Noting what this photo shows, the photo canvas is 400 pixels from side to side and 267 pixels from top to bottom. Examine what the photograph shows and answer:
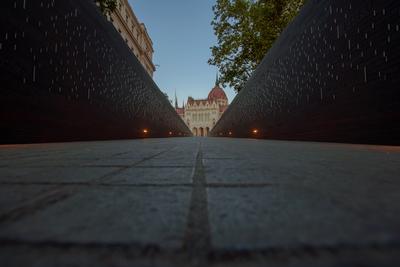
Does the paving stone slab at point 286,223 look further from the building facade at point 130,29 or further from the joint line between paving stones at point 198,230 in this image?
the building facade at point 130,29

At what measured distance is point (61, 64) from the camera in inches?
162

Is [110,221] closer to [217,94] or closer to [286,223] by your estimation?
[286,223]

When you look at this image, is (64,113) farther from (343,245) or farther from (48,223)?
(343,245)

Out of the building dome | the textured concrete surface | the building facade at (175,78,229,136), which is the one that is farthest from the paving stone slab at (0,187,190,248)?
the building dome

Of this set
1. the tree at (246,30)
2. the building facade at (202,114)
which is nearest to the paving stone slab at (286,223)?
the tree at (246,30)

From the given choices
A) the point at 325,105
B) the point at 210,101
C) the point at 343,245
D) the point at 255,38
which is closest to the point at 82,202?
the point at 343,245

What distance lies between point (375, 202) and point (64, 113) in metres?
4.83

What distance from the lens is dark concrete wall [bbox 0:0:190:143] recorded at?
3.09m

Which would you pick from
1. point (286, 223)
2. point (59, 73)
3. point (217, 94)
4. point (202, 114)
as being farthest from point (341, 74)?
point (217, 94)

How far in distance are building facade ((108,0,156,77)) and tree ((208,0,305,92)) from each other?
910 centimetres

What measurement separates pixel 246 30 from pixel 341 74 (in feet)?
42.7

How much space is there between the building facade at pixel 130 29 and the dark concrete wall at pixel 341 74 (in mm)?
17955

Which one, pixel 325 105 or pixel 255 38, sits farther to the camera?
pixel 255 38

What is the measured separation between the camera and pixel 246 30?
48.6ft
